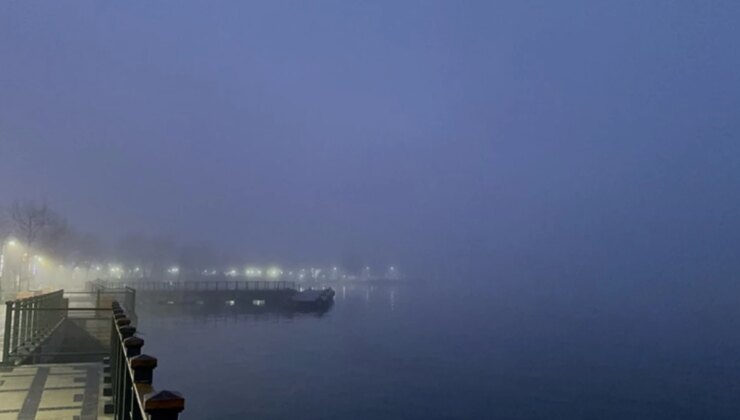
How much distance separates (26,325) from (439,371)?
30.6 metres

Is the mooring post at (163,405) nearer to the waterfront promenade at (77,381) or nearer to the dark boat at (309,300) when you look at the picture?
the waterfront promenade at (77,381)

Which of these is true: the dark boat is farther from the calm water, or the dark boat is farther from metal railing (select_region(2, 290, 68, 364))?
metal railing (select_region(2, 290, 68, 364))

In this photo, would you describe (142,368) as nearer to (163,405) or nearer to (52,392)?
(163,405)

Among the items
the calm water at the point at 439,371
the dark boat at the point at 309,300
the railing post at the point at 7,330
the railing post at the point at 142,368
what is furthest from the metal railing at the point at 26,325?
the dark boat at the point at 309,300

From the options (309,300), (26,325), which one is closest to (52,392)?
(26,325)

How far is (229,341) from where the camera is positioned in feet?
173

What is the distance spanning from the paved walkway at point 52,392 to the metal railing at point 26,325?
0.85m

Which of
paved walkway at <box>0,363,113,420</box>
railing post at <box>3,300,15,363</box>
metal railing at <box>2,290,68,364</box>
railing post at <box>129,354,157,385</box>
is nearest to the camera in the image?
railing post at <box>129,354,157,385</box>

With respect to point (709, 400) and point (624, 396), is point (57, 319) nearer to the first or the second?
point (624, 396)

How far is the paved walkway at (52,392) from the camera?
9.09 metres

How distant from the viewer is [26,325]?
15.3 metres

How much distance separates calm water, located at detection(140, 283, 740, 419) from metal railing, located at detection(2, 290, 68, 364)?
10571mm

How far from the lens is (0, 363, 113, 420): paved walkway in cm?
909

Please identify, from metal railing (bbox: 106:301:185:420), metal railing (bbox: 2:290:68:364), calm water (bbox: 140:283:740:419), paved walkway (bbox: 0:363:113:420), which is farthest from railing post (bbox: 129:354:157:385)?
calm water (bbox: 140:283:740:419)
